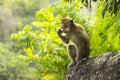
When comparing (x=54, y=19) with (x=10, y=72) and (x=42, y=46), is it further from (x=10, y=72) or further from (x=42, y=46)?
(x=10, y=72)


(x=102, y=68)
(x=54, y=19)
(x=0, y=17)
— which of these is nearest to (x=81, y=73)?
(x=102, y=68)

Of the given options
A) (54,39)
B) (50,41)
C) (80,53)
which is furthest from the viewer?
(54,39)

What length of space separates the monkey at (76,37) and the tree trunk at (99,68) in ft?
0.57

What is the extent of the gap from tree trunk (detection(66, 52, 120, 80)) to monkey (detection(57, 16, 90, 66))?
0.17 meters

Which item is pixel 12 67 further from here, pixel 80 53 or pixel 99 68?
pixel 99 68

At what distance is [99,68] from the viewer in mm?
4652

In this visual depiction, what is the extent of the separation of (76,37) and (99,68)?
700 millimetres

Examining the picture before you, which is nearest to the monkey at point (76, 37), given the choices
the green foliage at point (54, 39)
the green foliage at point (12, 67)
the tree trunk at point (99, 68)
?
the tree trunk at point (99, 68)

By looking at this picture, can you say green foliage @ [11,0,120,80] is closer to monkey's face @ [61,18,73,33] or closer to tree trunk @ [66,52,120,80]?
monkey's face @ [61,18,73,33]

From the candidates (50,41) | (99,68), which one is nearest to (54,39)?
(50,41)

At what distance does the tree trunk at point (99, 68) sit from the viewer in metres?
4.44

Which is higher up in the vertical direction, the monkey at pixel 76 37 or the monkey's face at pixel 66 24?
the monkey's face at pixel 66 24

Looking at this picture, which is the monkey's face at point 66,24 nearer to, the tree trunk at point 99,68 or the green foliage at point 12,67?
the tree trunk at point 99,68

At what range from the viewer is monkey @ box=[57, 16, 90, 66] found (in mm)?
5156
